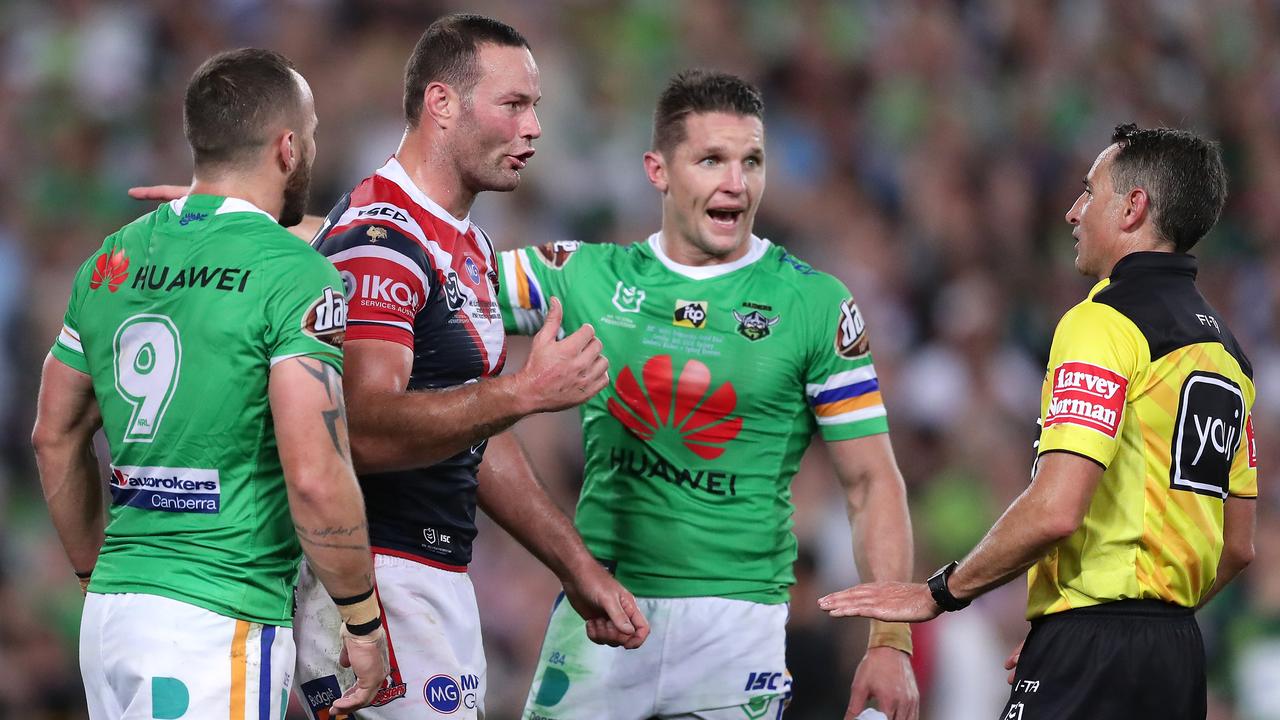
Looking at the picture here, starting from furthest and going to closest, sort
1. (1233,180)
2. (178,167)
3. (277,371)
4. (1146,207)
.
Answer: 1. (1233,180)
2. (178,167)
3. (1146,207)
4. (277,371)

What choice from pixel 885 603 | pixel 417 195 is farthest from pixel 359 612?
pixel 885 603

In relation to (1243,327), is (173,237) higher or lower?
lower

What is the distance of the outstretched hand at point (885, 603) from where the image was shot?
4.11 metres

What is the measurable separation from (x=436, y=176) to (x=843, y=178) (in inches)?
280

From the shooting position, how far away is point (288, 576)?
12.7ft

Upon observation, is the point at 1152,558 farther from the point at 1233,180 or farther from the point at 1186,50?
the point at 1186,50

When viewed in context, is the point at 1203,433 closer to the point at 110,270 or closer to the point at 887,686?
the point at 887,686

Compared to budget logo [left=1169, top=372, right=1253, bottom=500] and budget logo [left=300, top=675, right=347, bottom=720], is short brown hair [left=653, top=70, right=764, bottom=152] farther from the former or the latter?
budget logo [left=300, top=675, right=347, bottom=720]

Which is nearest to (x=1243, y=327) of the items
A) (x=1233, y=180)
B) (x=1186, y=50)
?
(x=1233, y=180)

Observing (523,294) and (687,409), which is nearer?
(687,409)

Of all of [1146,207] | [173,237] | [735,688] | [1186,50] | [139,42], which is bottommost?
[735,688]

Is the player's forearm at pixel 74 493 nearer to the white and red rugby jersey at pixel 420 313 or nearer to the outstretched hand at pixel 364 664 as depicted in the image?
the white and red rugby jersey at pixel 420 313

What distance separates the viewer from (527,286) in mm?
5336

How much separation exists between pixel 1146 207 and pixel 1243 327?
7.32 metres
